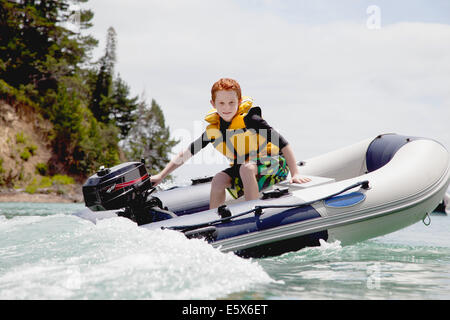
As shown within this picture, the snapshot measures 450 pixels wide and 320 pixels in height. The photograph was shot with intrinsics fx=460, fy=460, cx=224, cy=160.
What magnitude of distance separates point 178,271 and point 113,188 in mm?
1092

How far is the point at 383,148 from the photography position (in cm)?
442

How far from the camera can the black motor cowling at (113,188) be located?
9.77 feet

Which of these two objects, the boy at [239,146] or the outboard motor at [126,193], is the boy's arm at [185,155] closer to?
the boy at [239,146]

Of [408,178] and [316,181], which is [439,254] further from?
[316,181]

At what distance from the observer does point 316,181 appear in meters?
3.59

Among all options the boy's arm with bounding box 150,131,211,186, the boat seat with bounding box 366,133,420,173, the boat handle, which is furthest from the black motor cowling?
the boat seat with bounding box 366,133,420,173

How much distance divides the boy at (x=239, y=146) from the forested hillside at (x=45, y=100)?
1801cm

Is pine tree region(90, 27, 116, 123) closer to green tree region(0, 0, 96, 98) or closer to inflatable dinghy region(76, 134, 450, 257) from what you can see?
green tree region(0, 0, 96, 98)

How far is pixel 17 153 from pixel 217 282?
67.3 ft

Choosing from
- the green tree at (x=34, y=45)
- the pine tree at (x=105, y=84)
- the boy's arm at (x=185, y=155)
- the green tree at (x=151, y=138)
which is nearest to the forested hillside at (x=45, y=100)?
the green tree at (x=34, y=45)

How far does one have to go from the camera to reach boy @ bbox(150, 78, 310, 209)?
322 centimetres

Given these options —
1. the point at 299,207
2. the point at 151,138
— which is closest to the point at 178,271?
the point at 299,207

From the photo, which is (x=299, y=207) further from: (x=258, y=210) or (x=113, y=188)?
(x=113, y=188)

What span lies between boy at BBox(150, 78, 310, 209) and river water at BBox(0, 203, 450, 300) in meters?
0.60
